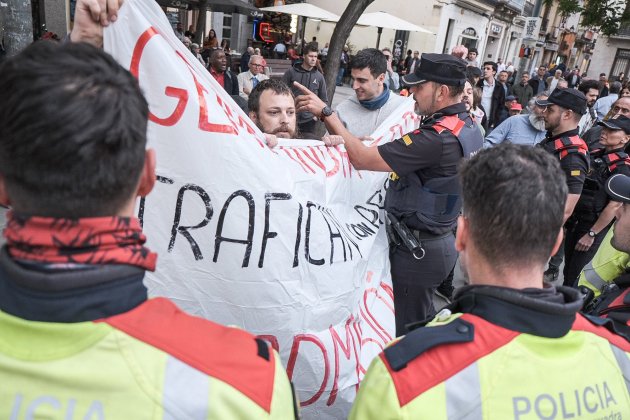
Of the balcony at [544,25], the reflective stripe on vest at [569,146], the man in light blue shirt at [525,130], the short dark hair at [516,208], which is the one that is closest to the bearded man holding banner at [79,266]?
the short dark hair at [516,208]

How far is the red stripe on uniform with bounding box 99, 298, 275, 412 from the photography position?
86 centimetres

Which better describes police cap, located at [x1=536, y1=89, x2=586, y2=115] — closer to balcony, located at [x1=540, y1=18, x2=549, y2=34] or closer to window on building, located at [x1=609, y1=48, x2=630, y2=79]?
balcony, located at [x1=540, y1=18, x2=549, y2=34]

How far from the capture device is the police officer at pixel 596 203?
3.80m

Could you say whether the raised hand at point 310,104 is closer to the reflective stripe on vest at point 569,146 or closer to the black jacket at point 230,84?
the reflective stripe on vest at point 569,146

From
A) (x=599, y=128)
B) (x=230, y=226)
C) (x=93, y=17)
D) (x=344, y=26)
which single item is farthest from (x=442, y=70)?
(x=344, y=26)

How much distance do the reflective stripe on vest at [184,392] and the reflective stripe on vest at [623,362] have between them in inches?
38.7

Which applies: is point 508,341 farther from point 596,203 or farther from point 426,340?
point 596,203

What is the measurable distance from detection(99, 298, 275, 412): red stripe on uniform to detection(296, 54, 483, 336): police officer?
65.9 inches

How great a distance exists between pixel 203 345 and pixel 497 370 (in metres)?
0.62

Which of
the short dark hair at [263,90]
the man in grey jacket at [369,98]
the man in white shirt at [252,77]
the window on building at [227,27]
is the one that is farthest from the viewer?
the window on building at [227,27]

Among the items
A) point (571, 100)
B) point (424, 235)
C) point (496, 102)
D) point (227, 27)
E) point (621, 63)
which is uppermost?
point (621, 63)

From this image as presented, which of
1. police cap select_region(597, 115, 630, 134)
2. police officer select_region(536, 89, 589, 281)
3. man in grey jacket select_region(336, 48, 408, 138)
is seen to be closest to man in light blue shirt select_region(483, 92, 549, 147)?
police cap select_region(597, 115, 630, 134)

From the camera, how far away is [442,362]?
1.04m

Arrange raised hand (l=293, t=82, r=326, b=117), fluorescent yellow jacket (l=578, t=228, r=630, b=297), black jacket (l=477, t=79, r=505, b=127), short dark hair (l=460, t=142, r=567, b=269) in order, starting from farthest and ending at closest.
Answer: black jacket (l=477, t=79, r=505, b=127) < raised hand (l=293, t=82, r=326, b=117) < fluorescent yellow jacket (l=578, t=228, r=630, b=297) < short dark hair (l=460, t=142, r=567, b=269)
